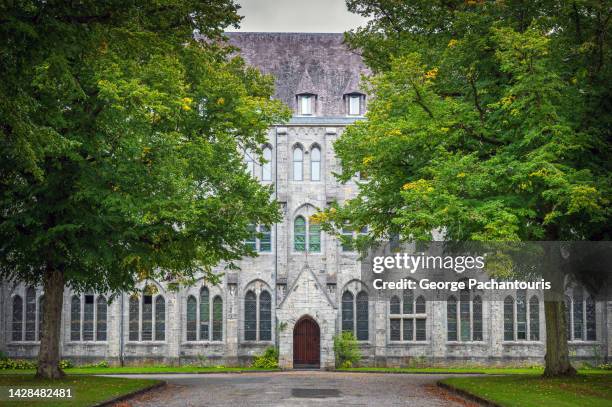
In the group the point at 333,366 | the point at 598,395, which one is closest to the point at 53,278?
the point at 598,395

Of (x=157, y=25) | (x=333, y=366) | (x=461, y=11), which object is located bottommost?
(x=333, y=366)

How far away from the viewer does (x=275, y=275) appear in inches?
1917

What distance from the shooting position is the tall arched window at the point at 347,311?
48688 mm

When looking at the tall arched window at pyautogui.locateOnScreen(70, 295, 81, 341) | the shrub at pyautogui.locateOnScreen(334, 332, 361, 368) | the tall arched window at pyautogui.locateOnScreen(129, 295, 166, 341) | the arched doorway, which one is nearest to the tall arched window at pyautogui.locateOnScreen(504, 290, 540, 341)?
the shrub at pyautogui.locateOnScreen(334, 332, 361, 368)

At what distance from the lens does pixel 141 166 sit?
26094 mm

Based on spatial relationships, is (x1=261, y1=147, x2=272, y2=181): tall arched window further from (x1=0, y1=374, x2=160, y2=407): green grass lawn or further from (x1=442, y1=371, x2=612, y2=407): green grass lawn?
(x1=442, y1=371, x2=612, y2=407): green grass lawn

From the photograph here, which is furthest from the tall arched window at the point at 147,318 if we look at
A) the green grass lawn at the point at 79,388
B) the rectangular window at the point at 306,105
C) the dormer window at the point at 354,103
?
the green grass lawn at the point at 79,388

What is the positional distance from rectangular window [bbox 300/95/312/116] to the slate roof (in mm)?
399

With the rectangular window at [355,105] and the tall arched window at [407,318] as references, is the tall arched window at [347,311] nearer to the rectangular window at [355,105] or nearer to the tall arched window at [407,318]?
the tall arched window at [407,318]

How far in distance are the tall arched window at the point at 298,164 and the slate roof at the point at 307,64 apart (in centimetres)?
243

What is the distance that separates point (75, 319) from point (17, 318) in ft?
10.2

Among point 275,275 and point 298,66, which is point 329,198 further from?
point 298,66

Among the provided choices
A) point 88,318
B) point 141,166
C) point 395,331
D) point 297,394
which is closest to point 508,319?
point 395,331

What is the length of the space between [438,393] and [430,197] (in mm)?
5488
